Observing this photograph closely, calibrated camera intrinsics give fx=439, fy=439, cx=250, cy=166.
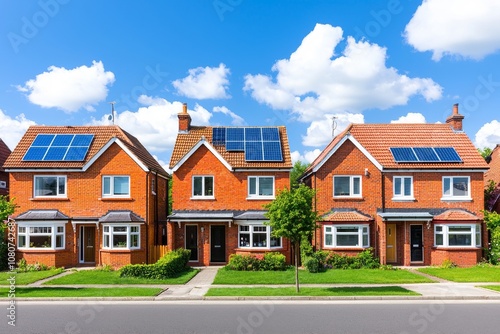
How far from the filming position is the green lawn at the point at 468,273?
20.4 meters

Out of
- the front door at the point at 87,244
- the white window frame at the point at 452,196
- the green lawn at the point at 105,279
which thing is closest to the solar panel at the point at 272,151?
the green lawn at the point at 105,279

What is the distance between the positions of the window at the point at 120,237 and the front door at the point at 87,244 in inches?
63.8

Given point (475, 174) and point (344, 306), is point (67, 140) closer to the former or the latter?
point (344, 306)

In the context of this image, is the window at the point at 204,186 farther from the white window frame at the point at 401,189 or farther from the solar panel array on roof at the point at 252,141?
the white window frame at the point at 401,189

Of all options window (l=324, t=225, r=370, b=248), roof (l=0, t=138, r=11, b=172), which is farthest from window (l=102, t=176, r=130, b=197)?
window (l=324, t=225, r=370, b=248)

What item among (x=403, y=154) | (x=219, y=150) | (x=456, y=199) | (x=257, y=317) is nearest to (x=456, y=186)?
(x=456, y=199)

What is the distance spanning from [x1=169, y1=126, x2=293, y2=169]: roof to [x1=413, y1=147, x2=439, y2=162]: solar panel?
8089mm

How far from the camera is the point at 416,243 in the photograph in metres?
26.8

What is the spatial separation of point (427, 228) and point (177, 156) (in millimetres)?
15852

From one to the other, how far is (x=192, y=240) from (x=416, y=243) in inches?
539

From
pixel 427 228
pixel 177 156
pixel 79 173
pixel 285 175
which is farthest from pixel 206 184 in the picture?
pixel 427 228

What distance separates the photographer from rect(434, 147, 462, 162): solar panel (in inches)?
1063

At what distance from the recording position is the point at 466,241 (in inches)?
1017

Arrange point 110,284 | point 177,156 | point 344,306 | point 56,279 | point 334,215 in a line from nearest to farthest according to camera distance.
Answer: point 344,306, point 110,284, point 56,279, point 334,215, point 177,156
